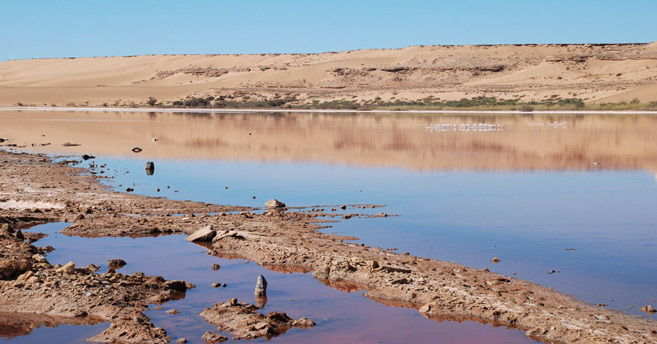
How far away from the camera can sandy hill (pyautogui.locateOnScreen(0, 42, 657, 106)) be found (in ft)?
231

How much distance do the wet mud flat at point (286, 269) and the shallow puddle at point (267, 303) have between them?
178 mm

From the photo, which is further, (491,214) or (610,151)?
(610,151)

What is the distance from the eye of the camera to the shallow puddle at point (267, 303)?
22.8 ft

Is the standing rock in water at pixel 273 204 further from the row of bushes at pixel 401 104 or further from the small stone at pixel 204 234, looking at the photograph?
the row of bushes at pixel 401 104

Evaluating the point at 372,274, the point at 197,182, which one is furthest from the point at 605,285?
the point at 197,182

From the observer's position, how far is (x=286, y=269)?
9141 millimetres

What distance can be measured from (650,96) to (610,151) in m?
Answer: 35.8

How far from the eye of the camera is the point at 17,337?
6.88 metres

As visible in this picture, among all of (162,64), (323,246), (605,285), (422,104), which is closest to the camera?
(605,285)

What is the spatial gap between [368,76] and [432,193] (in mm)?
77890

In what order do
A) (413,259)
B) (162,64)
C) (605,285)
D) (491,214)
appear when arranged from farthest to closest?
(162,64)
(491,214)
(413,259)
(605,285)

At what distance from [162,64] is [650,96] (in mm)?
80325

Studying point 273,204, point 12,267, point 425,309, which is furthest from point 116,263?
point 273,204

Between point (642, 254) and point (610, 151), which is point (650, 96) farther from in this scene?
point (642, 254)
